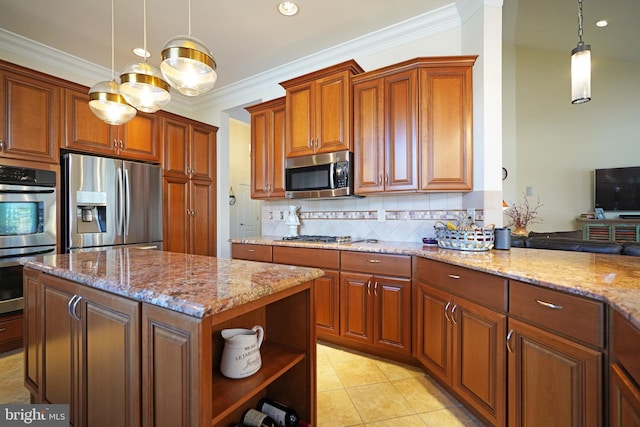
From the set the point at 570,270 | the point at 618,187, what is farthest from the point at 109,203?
the point at 618,187

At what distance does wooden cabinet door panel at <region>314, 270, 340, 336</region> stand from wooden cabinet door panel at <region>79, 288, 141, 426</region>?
60.8 inches

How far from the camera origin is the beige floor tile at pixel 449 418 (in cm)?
158

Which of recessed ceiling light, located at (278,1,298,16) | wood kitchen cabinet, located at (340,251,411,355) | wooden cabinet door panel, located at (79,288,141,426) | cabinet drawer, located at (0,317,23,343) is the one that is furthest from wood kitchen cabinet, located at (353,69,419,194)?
cabinet drawer, located at (0,317,23,343)

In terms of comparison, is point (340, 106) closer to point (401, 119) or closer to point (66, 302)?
point (401, 119)

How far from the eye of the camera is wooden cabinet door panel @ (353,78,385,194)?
8.32 ft

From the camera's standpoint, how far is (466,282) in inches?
62.7

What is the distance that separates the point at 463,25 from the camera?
253cm

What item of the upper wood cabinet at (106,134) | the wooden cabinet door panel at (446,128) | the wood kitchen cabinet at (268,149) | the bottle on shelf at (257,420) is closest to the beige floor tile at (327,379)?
the bottle on shelf at (257,420)

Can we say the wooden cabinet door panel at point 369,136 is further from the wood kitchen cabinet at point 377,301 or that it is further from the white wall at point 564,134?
the white wall at point 564,134

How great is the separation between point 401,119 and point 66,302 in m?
2.45

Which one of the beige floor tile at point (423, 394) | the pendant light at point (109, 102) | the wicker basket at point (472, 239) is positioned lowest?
the beige floor tile at point (423, 394)

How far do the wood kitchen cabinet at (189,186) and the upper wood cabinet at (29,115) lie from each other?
1012 mm

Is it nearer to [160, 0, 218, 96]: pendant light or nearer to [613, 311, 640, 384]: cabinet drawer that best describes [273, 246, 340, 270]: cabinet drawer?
[160, 0, 218, 96]: pendant light

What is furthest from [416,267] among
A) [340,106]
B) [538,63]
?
[538,63]
